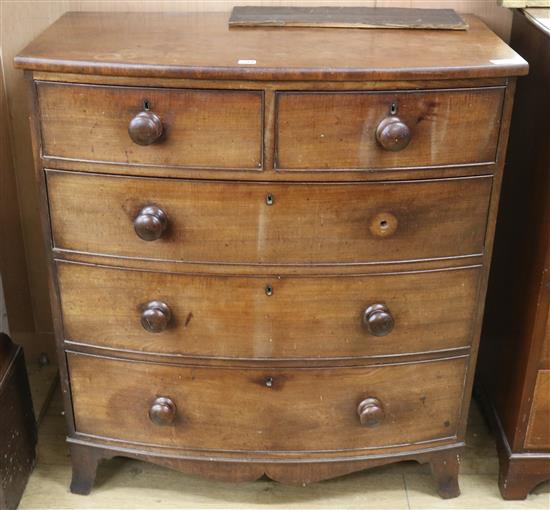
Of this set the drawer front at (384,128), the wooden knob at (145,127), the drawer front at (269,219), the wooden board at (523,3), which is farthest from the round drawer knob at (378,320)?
the wooden board at (523,3)

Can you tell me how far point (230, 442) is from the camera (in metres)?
1.69

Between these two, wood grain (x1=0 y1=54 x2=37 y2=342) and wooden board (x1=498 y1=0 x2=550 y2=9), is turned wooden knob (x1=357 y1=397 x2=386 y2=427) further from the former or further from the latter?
wood grain (x1=0 y1=54 x2=37 y2=342)

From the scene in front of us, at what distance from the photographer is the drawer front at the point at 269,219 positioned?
1.42 m

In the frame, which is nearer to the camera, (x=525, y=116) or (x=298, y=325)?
(x=298, y=325)

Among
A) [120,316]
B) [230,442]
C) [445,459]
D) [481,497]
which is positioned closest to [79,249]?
[120,316]

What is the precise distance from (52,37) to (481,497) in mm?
1385

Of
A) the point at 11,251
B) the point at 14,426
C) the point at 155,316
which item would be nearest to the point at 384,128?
the point at 155,316

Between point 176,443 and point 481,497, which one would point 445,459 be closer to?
point 481,497

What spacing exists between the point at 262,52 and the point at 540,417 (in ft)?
3.27

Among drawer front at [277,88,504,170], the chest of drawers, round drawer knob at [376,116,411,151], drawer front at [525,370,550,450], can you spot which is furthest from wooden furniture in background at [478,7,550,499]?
round drawer knob at [376,116,411,151]

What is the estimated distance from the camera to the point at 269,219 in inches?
56.7

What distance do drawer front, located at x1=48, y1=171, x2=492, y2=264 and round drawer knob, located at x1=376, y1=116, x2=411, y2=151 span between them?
10cm

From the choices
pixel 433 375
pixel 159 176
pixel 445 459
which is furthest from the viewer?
pixel 445 459

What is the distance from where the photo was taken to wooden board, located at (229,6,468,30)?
62.9 inches
